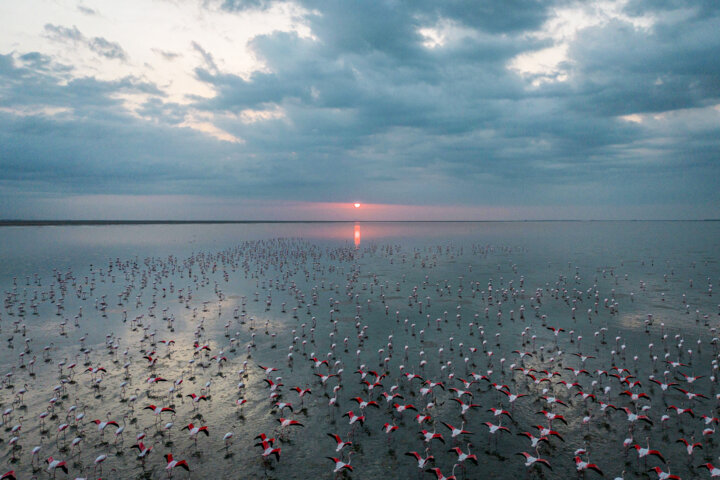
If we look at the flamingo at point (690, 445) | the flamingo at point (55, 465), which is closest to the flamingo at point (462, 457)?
the flamingo at point (690, 445)

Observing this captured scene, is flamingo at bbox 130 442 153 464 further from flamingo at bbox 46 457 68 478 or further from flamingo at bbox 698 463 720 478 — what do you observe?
flamingo at bbox 698 463 720 478

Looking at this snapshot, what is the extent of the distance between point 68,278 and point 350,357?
198 feet

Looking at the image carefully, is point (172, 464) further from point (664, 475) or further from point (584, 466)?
point (664, 475)

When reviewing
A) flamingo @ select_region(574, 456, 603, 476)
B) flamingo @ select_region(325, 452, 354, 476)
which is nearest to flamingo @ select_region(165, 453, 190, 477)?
flamingo @ select_region(325, 452, 354, 476)

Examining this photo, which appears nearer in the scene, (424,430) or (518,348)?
(424,430)

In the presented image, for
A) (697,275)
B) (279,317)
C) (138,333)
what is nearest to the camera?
(138,333)

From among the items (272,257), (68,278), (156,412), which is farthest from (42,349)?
A: (272,257)

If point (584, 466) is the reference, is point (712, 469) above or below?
above

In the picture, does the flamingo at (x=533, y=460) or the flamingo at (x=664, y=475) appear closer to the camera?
the flamingo at (x=664, y=475)

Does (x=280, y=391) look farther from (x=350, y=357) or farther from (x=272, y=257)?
(x=272, y=257)

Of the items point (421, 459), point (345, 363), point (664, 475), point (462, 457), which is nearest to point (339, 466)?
point (421, 459)

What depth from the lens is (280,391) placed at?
85.7 feet

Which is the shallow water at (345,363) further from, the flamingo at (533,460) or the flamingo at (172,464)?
the flamingo at (533,460)

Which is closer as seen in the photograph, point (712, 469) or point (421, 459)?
point (712, 469)
